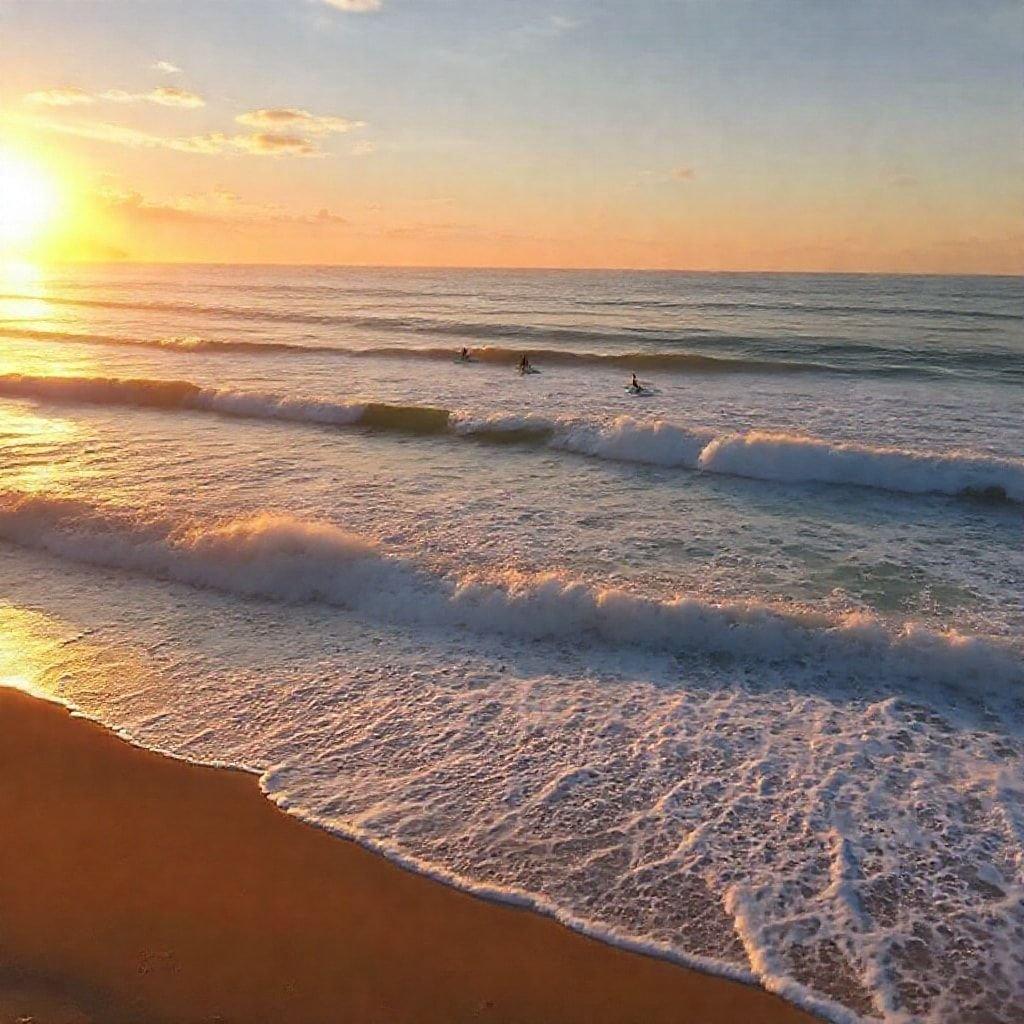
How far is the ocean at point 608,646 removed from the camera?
5.30 meters

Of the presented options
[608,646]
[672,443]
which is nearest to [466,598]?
[608,646]

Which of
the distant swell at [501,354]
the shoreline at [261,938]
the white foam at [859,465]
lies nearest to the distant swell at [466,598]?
the shoreline at [261,938]

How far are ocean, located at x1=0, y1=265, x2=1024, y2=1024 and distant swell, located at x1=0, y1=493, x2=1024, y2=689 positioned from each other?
0.04 metres

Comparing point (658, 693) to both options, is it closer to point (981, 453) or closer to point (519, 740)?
point (519, 740)

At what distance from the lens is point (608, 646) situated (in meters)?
8.70

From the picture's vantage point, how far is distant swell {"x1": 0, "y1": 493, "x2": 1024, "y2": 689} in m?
8.20

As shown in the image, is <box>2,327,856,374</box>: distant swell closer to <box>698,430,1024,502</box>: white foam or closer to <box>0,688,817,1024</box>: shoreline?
<box>698,430,1024,502</box>: white foam

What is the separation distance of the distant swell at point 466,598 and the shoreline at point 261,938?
3653 mm

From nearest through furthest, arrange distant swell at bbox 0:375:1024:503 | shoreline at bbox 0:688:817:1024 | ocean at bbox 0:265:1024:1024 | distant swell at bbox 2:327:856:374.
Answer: shoreline at bbox 0:688:817:1024, ocean at bbox 0:265:1024:1024, distant swell at bbox 0:375:1024:503, distant swell at bbox 2:327:856:374

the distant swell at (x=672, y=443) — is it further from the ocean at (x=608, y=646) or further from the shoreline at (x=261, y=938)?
the shoreline at (x=261, y=938)

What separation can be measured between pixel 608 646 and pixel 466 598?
1731 mm

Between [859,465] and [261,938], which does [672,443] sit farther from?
[261,938]

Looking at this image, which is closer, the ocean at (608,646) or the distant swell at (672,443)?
the ocean at (608,646)

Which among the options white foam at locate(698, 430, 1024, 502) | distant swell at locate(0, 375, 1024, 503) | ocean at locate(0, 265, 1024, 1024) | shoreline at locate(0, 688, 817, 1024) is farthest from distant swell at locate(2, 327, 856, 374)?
shoreline at locate(0, 688, 817, 1024)
